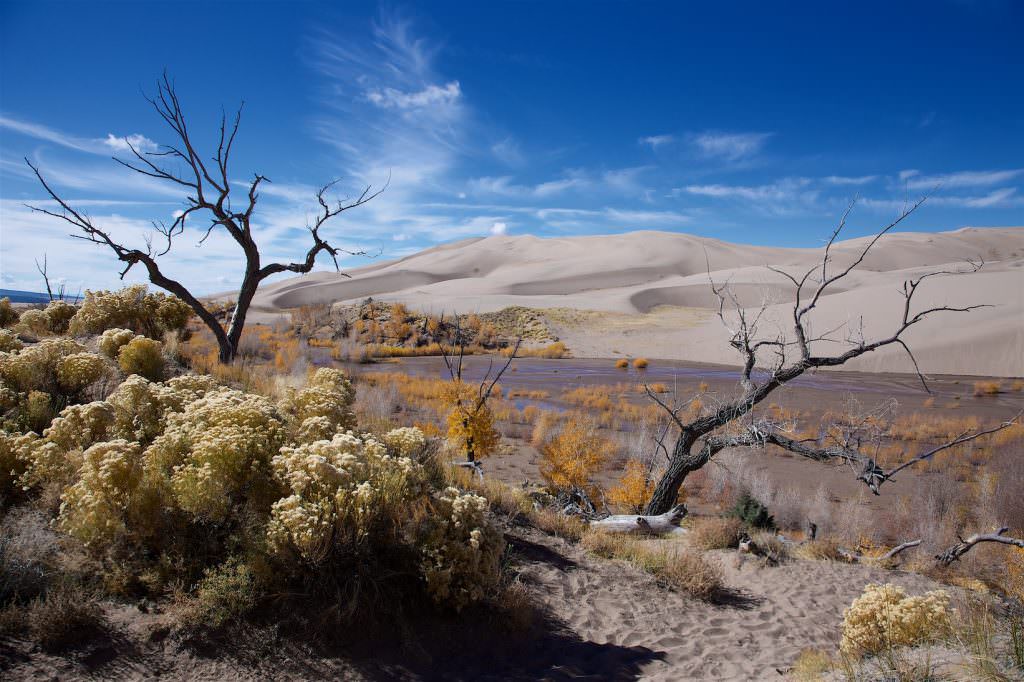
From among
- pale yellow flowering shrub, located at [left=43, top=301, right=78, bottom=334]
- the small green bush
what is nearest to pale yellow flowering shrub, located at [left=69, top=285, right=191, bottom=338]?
pale yellow flowering shrub, located at [left=43, top=301, right=78, bottom=334]

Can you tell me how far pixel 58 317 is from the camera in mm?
12031

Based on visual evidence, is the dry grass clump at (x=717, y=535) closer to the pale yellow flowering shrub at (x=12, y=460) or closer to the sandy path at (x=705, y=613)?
the sandy path at (x=705, y=613)

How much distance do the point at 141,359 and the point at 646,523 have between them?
723 centimetres

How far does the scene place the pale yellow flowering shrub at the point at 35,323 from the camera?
35.4ft

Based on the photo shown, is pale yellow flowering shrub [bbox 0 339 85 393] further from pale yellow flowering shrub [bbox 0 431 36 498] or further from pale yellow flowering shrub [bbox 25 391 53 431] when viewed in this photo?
pale yellow flowering shrub [bbox 0 431 36 498]

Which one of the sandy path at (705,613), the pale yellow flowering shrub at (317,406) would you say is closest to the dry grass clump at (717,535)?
the sandy path at (705,613)

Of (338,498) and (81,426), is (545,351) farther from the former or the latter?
(338,498)

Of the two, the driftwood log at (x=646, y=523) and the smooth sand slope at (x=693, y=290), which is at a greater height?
the smooth sand slope at (x=693, y=290)

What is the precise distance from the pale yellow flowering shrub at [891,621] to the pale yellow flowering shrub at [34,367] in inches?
314

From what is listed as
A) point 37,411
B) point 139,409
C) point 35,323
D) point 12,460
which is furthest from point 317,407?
point 35,323

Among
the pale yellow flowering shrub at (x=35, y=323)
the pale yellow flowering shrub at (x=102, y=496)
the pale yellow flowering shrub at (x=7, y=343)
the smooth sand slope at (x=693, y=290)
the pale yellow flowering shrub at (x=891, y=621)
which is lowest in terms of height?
the pale yellow flowering shrub at (x=891, y=621)

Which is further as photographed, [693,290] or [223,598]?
[693,290]

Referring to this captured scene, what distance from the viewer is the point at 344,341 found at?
29.3 metres

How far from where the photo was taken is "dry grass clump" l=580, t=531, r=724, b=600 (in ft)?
18.6
